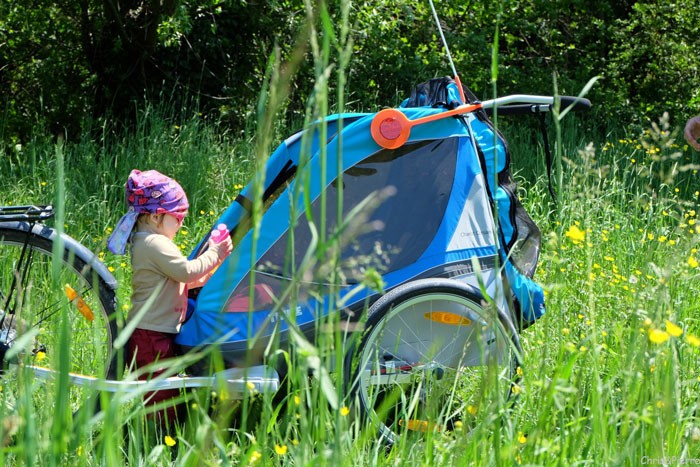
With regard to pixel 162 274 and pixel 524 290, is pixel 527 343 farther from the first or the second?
pixel 162 274

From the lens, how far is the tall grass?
1304 millimetres

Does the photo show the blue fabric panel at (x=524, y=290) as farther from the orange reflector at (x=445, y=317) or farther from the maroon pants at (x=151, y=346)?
the maroon pants at (x=151, y=346)

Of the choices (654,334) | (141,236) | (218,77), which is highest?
(218,77)

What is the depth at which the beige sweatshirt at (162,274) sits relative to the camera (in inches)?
105

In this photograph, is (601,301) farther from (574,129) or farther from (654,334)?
(574,129)

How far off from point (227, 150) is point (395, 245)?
3372 mm

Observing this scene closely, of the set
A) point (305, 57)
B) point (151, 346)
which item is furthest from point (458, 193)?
point (305, 57)

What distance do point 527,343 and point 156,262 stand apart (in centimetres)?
131

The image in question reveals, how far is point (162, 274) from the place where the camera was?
270cm

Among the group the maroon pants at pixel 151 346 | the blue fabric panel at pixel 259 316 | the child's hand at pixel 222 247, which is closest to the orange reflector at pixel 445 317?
the blue fabric panel at pixel 259 316

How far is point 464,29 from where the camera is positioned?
8102 millimetres

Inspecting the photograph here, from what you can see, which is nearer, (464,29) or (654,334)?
(654,334)

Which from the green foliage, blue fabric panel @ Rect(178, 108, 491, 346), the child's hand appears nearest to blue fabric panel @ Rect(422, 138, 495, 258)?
blue fabric panel @ Rect(178, 108, 491, 346)

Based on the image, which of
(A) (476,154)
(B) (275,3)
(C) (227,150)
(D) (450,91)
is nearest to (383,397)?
(A) (476,154)
